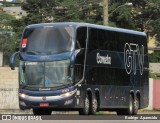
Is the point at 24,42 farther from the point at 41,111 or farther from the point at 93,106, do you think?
the point at 93,106

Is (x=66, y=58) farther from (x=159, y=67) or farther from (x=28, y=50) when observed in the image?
(x=159, y=67)

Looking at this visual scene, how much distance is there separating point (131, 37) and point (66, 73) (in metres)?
7.02

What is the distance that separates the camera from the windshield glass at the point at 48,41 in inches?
1055

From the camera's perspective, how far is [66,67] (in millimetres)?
26578

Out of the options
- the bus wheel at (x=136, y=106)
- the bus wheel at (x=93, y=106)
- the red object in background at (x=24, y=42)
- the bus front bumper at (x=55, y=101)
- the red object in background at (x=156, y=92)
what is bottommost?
the red object in background at (x=156, y=92)

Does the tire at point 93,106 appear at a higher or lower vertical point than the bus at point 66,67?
lower

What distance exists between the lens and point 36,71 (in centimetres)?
2700

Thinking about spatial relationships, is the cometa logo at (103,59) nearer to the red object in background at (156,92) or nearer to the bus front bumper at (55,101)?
the bus front bumper at (55,101)

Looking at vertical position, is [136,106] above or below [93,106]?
below

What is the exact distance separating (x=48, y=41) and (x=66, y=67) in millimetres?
1428

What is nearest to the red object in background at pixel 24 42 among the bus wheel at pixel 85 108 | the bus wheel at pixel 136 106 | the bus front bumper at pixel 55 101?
the bus front bumper at pixel 55 101

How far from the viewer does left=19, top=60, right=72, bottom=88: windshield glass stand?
87.5 feet

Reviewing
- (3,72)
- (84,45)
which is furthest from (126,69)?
(3,72)

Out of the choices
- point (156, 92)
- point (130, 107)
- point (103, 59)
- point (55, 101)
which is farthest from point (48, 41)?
point (156, 92)
